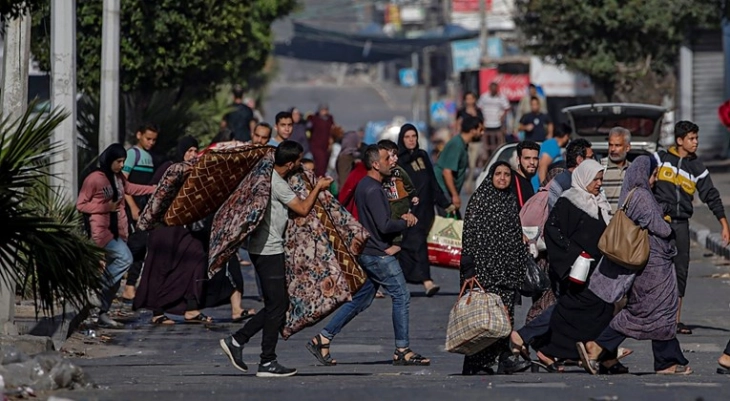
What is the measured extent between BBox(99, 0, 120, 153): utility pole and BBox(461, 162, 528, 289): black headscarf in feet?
26.9

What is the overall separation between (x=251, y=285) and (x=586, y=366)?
7847mm

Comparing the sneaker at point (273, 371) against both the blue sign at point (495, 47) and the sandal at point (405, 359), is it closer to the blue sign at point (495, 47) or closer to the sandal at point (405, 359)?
the sandal at point (405, 359)

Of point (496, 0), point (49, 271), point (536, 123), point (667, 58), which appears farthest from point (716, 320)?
point (496, 0)

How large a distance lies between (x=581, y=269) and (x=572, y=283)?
0.55 feet

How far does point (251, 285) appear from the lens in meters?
18.8

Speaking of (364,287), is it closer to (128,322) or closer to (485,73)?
(128,322)

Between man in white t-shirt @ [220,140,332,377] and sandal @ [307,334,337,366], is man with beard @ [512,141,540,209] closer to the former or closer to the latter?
sandal @ [307,334,337,366]

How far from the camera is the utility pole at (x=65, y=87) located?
15.9 metres

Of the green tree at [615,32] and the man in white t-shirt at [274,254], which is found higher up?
the green tree at [615,32]

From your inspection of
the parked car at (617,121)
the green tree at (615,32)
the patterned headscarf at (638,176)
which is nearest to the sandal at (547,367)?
the patterned headscarf at (638,176)

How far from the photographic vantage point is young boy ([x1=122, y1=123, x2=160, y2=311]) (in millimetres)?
16062

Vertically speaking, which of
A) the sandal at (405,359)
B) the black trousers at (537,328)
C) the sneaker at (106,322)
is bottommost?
the sneaker at (106,322)

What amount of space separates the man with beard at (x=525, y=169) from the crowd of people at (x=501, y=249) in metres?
0.01

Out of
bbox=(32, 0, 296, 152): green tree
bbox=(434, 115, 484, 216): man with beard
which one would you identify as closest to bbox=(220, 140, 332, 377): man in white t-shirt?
bbox=(434, 115, 484, 216): man with beard
